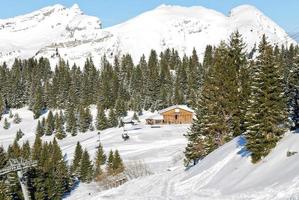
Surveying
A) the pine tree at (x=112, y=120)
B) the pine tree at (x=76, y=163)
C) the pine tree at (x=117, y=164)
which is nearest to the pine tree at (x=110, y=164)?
the pine tree at (x=117, y=164)

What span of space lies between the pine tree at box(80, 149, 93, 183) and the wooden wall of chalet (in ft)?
138

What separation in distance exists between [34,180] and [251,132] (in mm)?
48358

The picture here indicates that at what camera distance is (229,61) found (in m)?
54.2

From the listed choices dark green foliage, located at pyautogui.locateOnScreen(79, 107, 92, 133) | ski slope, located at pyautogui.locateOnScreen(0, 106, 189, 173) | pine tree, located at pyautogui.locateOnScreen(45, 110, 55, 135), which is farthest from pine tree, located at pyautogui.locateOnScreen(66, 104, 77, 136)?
pine tree, located at pyautogui.locateOnScreen(45, 110, 55, 135)

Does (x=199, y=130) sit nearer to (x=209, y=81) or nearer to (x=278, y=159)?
(x=209, y=81)

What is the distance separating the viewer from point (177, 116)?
12950 centimetres

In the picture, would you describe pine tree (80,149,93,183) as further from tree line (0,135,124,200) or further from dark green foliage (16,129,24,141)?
dark green foliage (16,129,24,141)

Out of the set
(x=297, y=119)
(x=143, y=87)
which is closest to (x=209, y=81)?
(x=297, y=119)

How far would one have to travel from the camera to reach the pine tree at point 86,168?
88925 millimetres

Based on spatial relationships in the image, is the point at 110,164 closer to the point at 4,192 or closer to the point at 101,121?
the point at 4,192

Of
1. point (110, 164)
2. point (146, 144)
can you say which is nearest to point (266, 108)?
point (110, 164)

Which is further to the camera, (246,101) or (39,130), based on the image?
(39,130)

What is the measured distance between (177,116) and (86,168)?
44.6 metres

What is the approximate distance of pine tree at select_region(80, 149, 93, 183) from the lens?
292 feet
